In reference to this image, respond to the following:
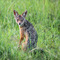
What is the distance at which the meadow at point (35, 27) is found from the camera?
15.8 ft

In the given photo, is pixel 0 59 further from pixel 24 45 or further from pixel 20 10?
pixel 20 10

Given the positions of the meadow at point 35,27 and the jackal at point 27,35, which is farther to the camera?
the jackal at point 27,35

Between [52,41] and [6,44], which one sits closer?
[6,44]

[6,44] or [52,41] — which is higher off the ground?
[6,44]

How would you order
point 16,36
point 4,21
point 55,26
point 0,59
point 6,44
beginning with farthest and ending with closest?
point 55,26 → point 4,21 → point 16,36 → point 6,44 → point 0,59

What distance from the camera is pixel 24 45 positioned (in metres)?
5.17

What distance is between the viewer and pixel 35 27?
6.50 meters

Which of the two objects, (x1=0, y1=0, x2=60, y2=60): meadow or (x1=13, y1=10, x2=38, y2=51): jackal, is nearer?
(x1=0, y1=0, x2=60, y2=60): meadow

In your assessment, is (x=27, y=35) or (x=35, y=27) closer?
(x=27, y=35)

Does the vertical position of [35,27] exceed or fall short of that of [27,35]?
it falls short

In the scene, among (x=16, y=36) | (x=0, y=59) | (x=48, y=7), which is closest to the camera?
(x=0, y=59)

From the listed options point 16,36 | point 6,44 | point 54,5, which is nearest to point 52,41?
point 16,36

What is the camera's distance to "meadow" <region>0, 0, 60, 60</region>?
15.8 feet

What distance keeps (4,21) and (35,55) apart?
81.0 inches
